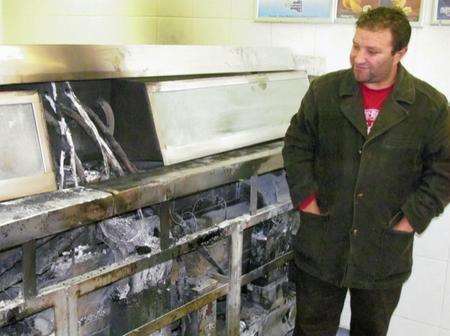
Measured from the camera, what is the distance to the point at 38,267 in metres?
1.48

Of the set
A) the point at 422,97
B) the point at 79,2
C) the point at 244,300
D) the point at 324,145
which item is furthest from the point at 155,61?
the point at 79,2

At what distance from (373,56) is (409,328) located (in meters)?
1.48

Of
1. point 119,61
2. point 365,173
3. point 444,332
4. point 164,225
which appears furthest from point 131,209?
point 444,332

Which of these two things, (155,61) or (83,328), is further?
(155,61)

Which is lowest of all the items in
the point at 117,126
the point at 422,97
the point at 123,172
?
the point at 123,172

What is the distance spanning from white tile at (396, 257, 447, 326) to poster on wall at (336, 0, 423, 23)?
3.58 ft

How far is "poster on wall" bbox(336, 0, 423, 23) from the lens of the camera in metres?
2.24

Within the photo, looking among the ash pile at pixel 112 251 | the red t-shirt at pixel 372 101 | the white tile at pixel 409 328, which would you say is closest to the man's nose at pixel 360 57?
the red t-shirt at pixel 372 101

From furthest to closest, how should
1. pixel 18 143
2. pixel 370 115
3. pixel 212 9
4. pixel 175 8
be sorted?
pixel 175 8, pixel 212 9, pixel 370 115, pixel 18 143

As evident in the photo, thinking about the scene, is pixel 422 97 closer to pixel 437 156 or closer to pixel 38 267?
pixel 437 156

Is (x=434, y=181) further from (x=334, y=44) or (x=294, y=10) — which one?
(x=294, y=10)

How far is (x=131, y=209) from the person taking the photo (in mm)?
1458

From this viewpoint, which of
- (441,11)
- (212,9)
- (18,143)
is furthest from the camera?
A: (212,9)

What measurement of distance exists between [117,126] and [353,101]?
30.6 inches
